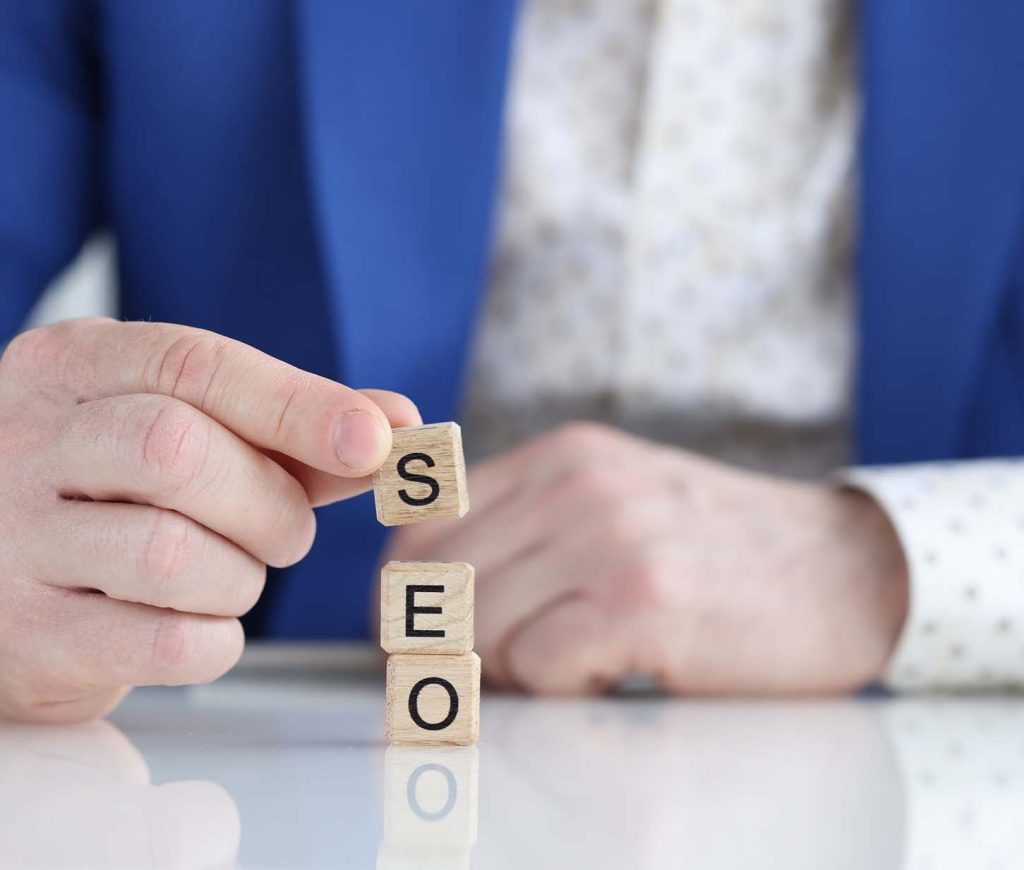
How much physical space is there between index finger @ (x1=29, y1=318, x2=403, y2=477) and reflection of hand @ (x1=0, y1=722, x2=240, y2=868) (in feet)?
→ 0.55

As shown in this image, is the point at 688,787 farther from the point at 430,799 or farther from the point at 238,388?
the point at 238,388

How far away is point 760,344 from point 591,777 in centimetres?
84

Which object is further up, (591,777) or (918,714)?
(591,777)

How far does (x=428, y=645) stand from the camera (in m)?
0.65

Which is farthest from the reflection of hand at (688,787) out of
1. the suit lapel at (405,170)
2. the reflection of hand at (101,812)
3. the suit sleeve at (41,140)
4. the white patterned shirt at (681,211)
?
the suit sleeve at (41,140)

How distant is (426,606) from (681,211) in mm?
823

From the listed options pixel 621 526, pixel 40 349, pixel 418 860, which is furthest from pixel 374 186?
pixel 418 860

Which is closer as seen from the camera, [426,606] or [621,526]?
[426,606]

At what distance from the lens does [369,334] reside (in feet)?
3.81

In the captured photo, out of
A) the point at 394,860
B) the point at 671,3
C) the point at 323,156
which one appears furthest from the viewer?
the point at 671,3

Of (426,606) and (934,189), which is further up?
(934,189)

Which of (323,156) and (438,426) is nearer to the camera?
(438,426)

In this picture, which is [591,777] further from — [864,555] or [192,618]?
[864,555]

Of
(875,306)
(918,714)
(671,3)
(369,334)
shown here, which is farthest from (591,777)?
(671,3)
